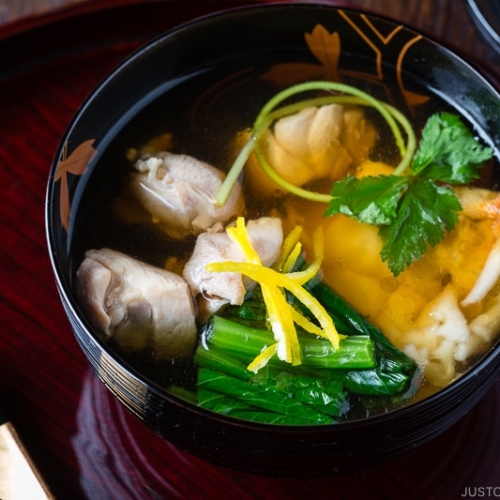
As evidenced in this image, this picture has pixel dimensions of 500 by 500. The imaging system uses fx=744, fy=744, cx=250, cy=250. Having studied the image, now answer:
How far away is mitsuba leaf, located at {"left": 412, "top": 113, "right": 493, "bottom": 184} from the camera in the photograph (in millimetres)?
1548

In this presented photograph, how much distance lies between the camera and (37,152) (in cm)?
172

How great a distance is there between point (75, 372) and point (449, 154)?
35.1 inches

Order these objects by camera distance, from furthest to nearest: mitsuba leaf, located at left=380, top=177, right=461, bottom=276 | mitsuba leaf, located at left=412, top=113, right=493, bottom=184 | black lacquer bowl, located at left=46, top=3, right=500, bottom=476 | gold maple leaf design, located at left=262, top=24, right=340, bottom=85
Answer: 1. gold maple leaf design, located at left=262, top=24, right=340, bottom=85
2. mitsuba leaf, located at left=412, top=113, right=493, bottom=184
3. mitsuba leaf, located at left=380, top=177, right=461, bottom=276
4. black lacquer bowl, located at left=46, top=3, right=500, bottom=476

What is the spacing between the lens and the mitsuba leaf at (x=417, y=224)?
1437 millimetres

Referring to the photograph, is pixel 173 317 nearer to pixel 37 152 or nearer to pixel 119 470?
pixel 119 470

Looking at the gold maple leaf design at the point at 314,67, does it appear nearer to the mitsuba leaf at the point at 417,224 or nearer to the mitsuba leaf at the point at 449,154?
the mitsuba leaf at the point at 449,154

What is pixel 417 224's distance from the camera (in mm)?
Answer: 1466

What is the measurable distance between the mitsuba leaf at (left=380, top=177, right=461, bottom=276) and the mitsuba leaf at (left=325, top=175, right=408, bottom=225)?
2cm

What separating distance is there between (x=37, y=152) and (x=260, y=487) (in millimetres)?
907

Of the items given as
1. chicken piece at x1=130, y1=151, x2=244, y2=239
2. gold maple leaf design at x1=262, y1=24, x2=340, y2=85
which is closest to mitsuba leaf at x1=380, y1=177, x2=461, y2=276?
chicken piece at x1=130, y1=151, x2=244, y2=239

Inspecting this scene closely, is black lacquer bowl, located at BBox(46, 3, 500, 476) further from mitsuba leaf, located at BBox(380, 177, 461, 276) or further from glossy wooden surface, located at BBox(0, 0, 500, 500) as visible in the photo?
mitsuba leaf, located at BBox(380, 177, 461, 276)

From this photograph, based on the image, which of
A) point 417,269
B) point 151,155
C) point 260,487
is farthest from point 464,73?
point 260,487

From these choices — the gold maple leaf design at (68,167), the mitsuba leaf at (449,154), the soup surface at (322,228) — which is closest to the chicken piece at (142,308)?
the soup surface at (322,228)

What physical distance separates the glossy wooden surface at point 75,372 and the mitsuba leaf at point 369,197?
42 cm
